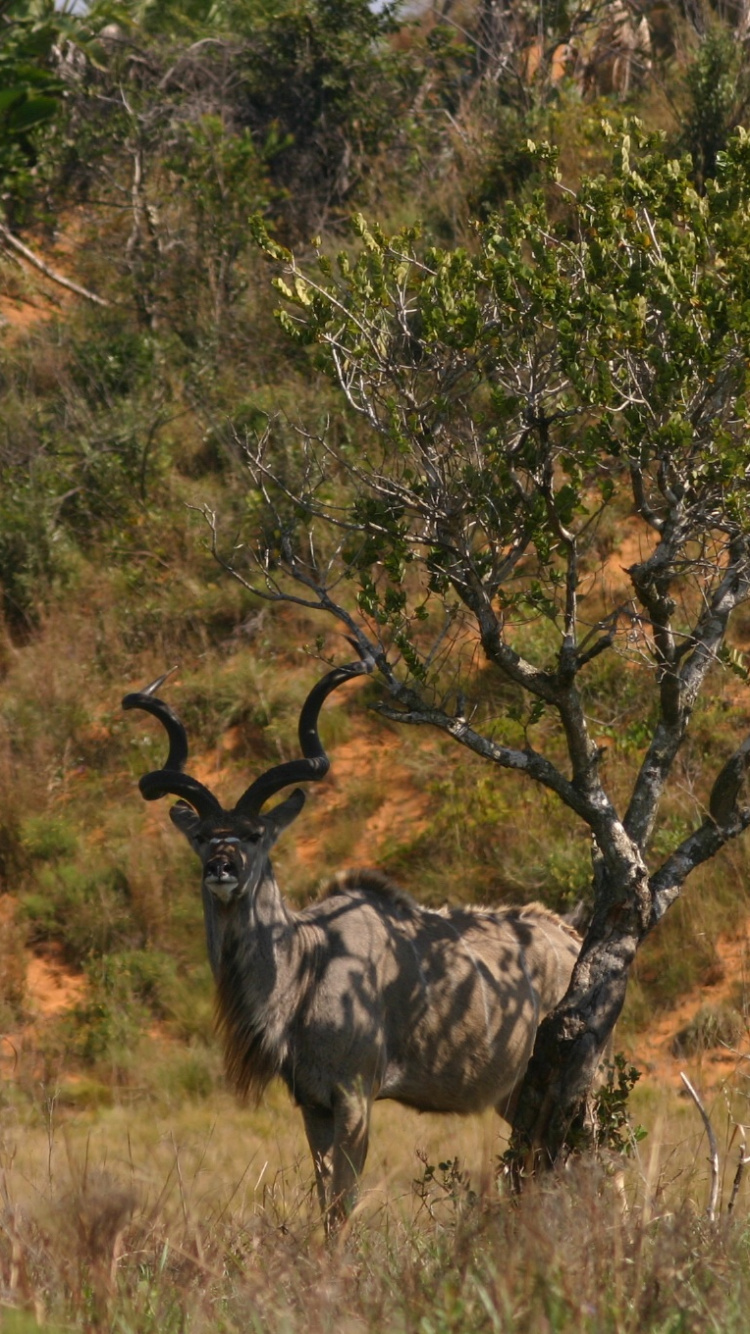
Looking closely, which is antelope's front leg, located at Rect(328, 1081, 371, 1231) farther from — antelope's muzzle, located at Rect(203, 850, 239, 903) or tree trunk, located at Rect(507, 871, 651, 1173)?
antelope's muzzle, located at Rect(203, 850, 239, 903)

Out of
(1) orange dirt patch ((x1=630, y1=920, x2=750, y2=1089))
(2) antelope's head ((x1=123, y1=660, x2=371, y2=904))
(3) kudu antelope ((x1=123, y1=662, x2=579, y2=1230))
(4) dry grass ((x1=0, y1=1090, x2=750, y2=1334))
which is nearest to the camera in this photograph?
(4) dry grass ((x1=0, y1=1090, x2=750, y2=1334))

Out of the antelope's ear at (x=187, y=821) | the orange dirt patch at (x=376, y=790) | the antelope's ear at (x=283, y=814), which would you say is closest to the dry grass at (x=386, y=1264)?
the antelope's ear at (x=187, y=821)

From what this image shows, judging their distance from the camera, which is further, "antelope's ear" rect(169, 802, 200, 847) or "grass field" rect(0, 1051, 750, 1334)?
"antelope's ear" rect(169, 802, 200, 847)

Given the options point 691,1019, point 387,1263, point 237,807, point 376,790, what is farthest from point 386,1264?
point 376,790

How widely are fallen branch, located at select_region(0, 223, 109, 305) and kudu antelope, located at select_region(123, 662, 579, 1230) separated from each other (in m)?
12.1

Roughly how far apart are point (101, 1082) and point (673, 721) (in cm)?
524

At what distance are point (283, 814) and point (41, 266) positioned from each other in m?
13.5

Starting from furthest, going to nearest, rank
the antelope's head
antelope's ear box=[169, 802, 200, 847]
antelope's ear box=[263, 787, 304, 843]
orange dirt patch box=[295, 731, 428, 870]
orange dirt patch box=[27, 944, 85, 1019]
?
1. orange dirt patch box=[295, 731, 428, 870]
2. orange dirt patch box=[27, 944, 85, 1019]
3. antelope's ear box=[263, 787, 304, 843]
4. antelope's ear box=[169, 802, 200, 847]
5. the antelope's head

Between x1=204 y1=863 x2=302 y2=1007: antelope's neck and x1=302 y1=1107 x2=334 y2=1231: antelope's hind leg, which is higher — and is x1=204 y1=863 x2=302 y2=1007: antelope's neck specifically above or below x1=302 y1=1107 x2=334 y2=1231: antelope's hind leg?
above

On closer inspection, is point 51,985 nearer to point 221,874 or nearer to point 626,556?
point 221,874

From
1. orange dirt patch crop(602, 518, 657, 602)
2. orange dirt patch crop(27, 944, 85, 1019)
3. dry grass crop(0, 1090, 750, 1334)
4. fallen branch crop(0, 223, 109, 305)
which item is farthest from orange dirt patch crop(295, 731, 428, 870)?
fallen branch crop(0, 223, 109, 305)

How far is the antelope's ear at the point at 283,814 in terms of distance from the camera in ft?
22.9

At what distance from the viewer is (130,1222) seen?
4410mm

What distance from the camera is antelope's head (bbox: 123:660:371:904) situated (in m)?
6.58
